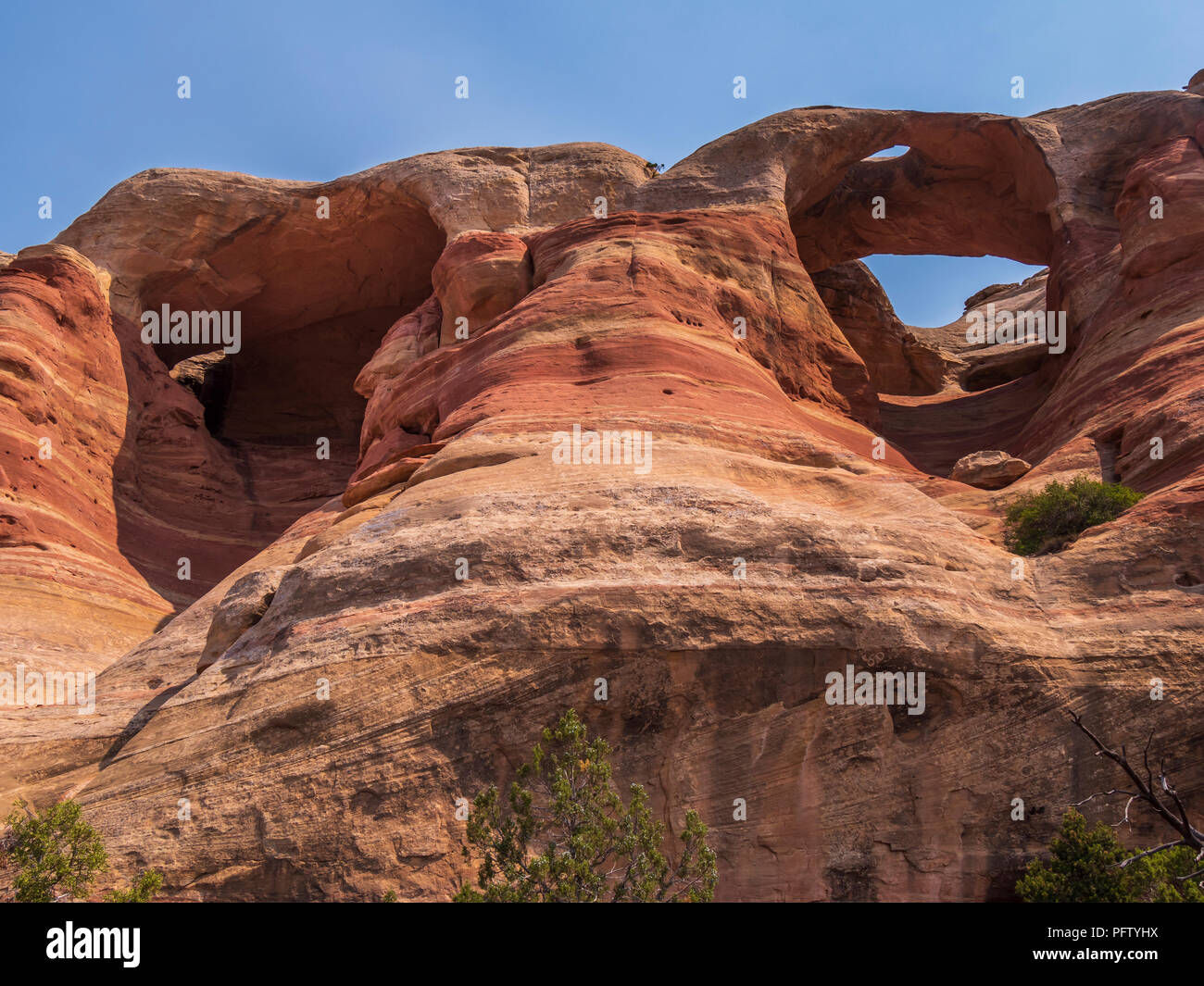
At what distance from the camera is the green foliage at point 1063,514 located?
17.1m

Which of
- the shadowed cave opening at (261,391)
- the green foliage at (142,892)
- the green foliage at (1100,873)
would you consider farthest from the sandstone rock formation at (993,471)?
the shadowed cave opening at (261,391)

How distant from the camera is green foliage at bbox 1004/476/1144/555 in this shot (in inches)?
672

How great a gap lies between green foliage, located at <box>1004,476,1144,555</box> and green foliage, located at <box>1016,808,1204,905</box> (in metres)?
5.85

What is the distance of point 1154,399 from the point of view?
64.5ft

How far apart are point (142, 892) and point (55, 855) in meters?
0.87

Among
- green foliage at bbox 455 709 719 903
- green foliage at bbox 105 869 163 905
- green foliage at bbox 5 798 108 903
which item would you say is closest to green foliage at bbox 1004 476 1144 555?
green foliage at bbox 455 709 719 903

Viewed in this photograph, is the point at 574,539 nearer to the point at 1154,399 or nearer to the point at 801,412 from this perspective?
the point at 801,412

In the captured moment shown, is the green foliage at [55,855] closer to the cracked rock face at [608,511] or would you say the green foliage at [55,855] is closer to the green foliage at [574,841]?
the cracked rock face at [608,511]

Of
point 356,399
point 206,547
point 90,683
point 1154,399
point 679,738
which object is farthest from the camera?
point 356,399

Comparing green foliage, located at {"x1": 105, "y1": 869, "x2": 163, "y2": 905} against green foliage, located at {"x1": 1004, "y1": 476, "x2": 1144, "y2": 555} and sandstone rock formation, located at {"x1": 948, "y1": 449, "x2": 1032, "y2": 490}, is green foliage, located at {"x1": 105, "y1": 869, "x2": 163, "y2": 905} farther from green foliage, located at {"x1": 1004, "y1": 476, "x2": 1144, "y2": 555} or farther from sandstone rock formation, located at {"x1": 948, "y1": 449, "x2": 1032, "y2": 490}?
sandstone rock formation, located at {"x1": 948, "y1": 449, "x2": 1032, "y2": 490}

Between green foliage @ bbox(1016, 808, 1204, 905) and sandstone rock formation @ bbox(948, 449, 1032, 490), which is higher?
sandstone rock formation @ bbox(948, 449, 1032, 490)

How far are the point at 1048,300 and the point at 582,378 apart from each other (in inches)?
607

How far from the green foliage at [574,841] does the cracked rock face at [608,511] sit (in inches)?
27.0
